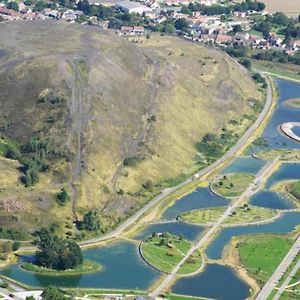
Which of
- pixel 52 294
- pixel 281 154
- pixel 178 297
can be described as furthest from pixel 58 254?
pixel 281 154

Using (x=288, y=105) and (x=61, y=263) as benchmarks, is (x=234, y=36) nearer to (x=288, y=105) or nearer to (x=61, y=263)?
(x=288, y=105)

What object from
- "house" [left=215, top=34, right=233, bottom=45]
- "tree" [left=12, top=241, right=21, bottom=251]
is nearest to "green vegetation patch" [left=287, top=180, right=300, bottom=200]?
"tree" [left=12, top=241, right=21, bottom=251]

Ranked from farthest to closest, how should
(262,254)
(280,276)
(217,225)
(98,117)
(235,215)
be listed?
(98,117)
(235,215)
(217,225)
(262,254)
(280,276)

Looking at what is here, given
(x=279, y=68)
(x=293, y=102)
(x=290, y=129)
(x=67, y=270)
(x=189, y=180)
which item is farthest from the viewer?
(x=279, y=68)

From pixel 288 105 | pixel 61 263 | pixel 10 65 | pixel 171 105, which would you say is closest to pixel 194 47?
pixel 288 105

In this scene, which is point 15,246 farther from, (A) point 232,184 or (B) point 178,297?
(A) point 232,184

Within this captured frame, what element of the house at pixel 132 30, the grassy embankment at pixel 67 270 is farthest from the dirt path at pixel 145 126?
the house at pixel 132 30

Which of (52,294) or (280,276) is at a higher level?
(280,276)
